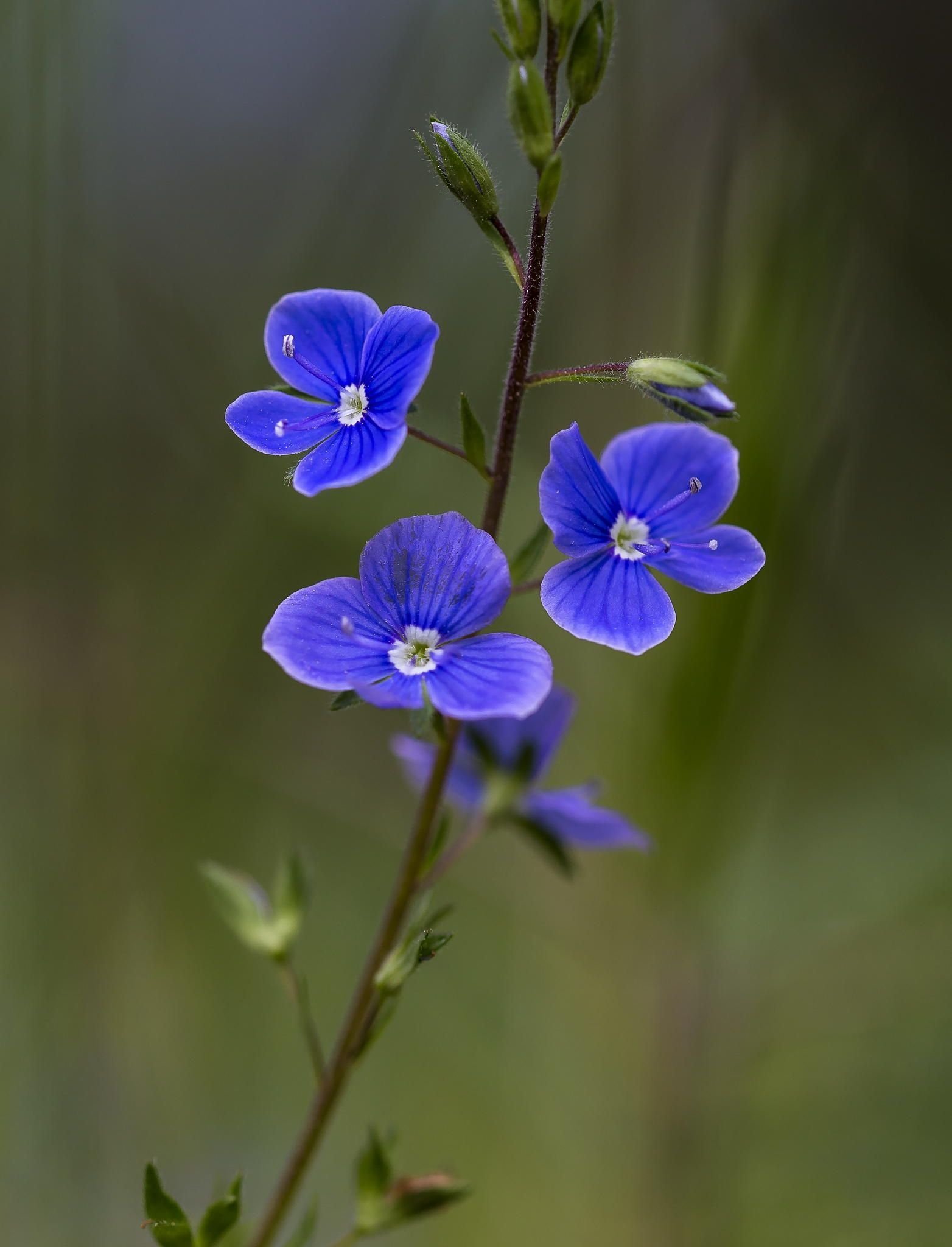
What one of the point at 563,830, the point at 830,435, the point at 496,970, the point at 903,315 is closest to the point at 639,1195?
the point at 496,970

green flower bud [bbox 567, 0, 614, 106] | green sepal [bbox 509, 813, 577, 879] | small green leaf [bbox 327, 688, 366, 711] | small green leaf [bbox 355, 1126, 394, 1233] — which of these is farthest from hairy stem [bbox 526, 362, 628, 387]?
small green leaf [bbox 355, 1126, 394, 1233]

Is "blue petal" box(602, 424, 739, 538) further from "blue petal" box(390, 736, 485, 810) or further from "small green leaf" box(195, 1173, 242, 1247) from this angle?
"small green leaf" box(195, 1173, 242, 1247)

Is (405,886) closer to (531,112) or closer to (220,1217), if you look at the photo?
(220,1217)

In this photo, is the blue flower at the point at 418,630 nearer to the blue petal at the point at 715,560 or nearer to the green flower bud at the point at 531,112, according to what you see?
the blue petal at the point at 715,560

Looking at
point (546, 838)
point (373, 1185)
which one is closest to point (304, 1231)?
point (373, 1185)

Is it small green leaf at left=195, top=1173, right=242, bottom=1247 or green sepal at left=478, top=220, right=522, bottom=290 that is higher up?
green sepal at left=478, top=220, right=522, bottom=290

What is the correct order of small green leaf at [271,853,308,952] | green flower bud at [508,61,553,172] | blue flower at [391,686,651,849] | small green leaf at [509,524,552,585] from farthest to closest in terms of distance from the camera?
blue flower at [391,686,651,849] → small green leaf at [271,853,308,952] → small green leaf at [509,524,552,585] → green flower bud at [508,61,553,172]

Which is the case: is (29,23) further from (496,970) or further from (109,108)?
(496,970)
